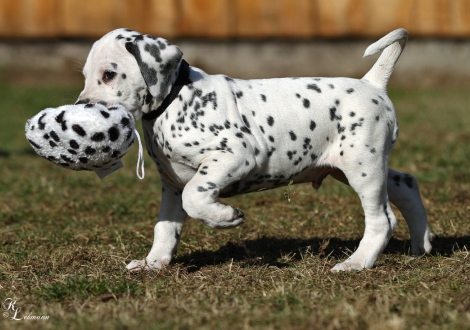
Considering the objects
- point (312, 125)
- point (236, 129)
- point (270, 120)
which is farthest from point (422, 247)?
point (236, 129)

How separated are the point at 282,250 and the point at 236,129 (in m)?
1.19

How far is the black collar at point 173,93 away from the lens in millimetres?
4695

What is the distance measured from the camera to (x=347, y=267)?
4.75m

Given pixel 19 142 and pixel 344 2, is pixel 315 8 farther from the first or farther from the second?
pixel 19 142

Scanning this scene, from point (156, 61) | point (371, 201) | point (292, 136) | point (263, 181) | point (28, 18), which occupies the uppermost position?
point (156, 61)

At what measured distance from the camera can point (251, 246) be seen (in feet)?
18.5

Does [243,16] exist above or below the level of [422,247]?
below

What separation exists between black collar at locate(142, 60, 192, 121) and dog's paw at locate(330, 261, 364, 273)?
4.71 feet

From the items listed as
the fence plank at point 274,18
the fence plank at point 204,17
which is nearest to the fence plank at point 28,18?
the fence plank at point 204,17

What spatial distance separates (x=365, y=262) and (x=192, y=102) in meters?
1.48

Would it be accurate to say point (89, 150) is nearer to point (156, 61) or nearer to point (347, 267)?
point (156, 61)

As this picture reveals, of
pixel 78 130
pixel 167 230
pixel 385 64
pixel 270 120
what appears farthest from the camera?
pixel 385 64

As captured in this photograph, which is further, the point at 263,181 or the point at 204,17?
the point at 204,17

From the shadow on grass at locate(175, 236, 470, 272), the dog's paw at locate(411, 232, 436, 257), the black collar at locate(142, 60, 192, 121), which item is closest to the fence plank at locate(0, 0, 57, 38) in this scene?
the shadow on grass at locate(175, 236, 470, 272)
